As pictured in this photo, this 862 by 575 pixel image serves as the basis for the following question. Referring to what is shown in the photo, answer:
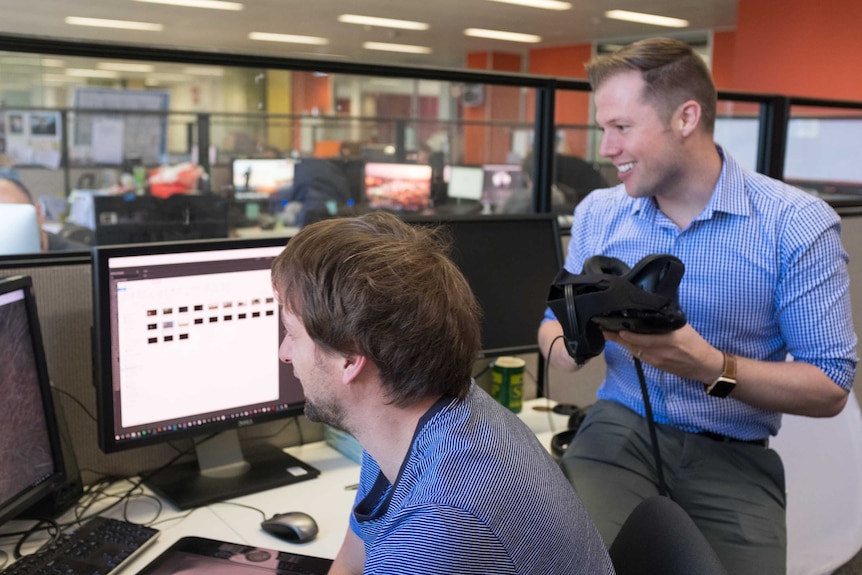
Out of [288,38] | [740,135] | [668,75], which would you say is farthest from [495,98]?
[668,75]

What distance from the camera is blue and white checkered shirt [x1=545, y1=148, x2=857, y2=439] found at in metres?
1.39

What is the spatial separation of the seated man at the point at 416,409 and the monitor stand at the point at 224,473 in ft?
1.54

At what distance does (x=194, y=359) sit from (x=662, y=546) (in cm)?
79

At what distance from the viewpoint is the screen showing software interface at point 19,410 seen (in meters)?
1.10

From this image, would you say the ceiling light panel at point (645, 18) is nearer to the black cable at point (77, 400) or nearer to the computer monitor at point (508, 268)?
the computer monitor at point (508, 268)

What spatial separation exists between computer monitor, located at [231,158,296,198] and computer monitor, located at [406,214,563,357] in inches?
128

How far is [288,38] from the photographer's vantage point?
1190 centimetres

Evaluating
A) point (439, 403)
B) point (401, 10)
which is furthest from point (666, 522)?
point (401, 10)

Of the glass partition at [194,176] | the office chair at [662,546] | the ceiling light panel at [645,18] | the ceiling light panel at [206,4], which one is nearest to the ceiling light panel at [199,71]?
the ceiling light panel at [206,4]

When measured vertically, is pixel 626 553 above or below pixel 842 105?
below

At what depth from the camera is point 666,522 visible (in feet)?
2.89

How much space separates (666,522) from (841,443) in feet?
2.89

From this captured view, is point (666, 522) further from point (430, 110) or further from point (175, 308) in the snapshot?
point (430, 110)

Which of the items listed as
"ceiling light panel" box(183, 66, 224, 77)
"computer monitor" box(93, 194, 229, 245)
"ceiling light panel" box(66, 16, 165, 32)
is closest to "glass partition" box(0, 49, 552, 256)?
"computer monitor" box(93, 194, 229, 245)
